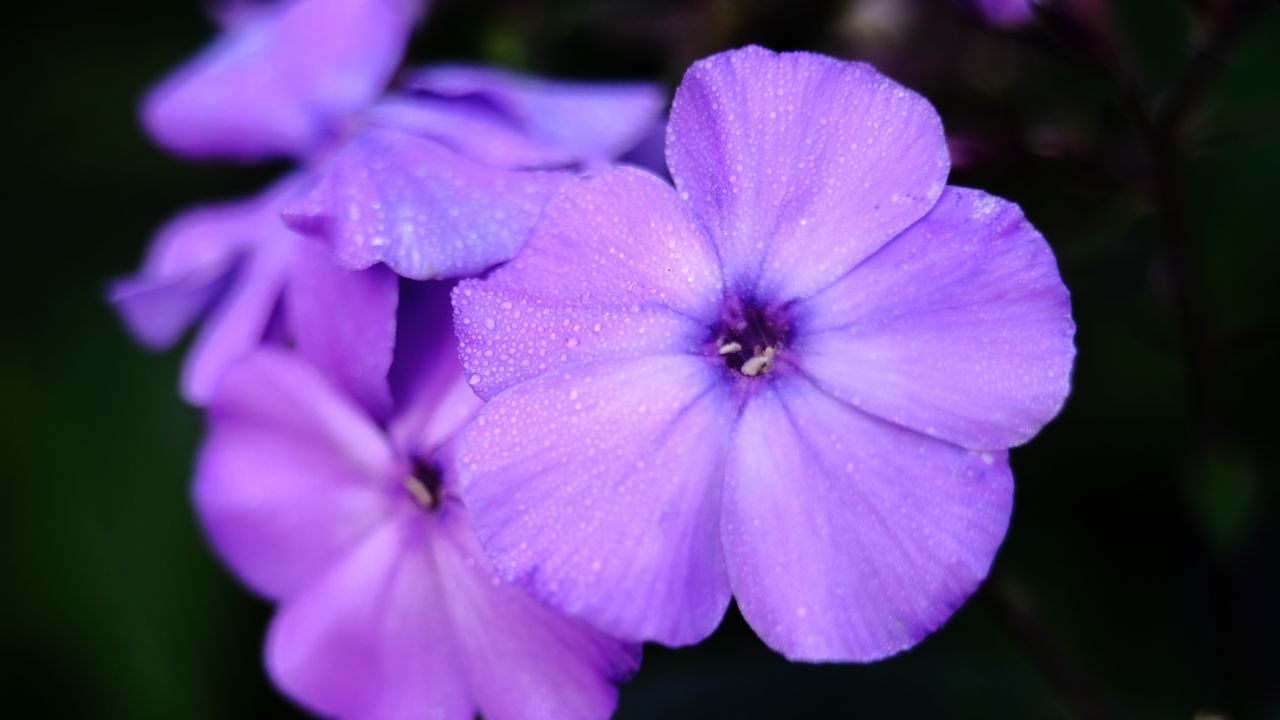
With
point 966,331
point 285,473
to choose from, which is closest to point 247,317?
point 285,473

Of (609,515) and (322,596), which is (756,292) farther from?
(322,596)

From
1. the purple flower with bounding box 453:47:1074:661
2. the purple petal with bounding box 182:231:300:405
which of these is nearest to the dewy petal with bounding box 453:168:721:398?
the purple flower with bounding box 453:47:1074:661

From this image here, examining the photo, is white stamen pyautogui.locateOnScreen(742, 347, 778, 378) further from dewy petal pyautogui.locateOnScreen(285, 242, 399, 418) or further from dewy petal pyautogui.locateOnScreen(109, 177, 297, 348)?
dewy petal pyautogui.locateOnScreen(109, 177, 297, 348)

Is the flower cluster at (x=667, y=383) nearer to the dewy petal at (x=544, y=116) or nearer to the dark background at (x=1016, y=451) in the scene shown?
the dewy petal at (x=544, y=116)

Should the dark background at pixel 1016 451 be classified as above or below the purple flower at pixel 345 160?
below

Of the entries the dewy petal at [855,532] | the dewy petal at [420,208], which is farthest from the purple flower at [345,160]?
the dewy petal at [855,532]

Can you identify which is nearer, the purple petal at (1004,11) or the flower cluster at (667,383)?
the flower cluster at (667,383)

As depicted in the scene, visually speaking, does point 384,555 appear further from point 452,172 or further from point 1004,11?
point 1004,11
